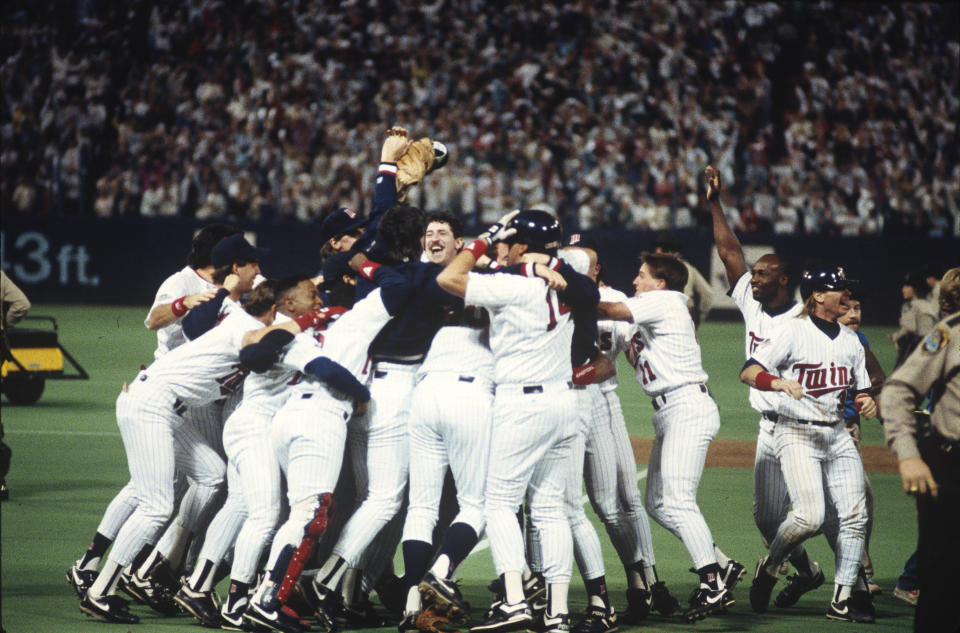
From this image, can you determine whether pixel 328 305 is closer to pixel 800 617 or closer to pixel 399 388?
pixel 399 388

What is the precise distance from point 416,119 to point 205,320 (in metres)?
16.3

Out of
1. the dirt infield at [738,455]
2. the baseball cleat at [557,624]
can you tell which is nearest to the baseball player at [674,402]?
the baseball cleat at [557,624]

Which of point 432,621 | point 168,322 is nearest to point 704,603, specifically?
point 432,621

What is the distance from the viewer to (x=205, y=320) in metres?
6.59

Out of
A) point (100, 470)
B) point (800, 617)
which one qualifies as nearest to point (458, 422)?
point (800, 617)

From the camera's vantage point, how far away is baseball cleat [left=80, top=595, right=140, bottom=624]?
20.0 ft

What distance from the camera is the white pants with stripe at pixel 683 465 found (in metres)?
6.57

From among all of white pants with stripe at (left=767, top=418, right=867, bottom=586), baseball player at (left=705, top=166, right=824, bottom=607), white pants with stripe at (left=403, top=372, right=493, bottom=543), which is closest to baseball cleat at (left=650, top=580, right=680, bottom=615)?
baseball player at (left=705, top=166, right=824, bottom=607)

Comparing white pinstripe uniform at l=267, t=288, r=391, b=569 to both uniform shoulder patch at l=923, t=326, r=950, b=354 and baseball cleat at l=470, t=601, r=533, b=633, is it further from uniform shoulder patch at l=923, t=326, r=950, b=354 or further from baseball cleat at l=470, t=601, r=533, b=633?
uniform shoulder patch at l=923, t=326, r=950, b=354

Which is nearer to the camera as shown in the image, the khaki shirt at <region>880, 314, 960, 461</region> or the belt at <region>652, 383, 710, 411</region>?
the khaki shirt at <region>880, 314, 960, 461</region>

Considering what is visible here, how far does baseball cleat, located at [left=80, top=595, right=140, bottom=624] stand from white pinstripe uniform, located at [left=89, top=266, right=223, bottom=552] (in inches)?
15.5

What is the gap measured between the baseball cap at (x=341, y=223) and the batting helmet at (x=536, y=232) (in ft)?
4.92

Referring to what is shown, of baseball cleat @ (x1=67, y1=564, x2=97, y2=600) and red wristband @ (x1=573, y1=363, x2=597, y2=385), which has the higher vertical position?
red wristband @ (x1=573, y1=363, x2=597, y2=385)

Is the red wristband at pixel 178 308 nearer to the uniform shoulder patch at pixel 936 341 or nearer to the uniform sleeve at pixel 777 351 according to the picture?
the uniform sleeve at pixel 777 351
